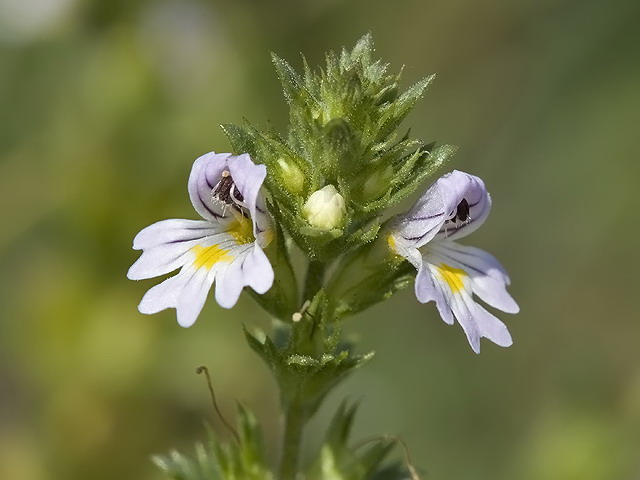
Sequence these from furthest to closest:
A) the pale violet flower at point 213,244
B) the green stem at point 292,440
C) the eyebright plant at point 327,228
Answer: the green stem at point 292,440, the eyebright plant at point 327,228, the pale violet flower at point 213,244

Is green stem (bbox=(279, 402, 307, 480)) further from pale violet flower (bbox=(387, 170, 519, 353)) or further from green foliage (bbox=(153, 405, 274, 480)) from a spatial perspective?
pale violet flower (bbox=(387, 170, 519, 353))

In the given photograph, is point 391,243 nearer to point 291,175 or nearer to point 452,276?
point 452,276

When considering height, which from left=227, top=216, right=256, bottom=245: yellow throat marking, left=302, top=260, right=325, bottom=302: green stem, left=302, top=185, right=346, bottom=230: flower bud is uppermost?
left=227, top=216, right=256, bottom=245: yellow throat marking

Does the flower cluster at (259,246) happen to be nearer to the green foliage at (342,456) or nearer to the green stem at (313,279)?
the green stem at (313,279)

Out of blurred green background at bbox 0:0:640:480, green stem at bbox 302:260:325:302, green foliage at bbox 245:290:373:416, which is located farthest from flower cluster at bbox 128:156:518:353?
blurred green background at bbox 0:0:640:480

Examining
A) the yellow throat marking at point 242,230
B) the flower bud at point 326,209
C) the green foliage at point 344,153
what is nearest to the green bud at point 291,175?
the green foliage at point 344,153

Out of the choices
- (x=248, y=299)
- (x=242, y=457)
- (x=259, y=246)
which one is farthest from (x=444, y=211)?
(x=248, y=299)
